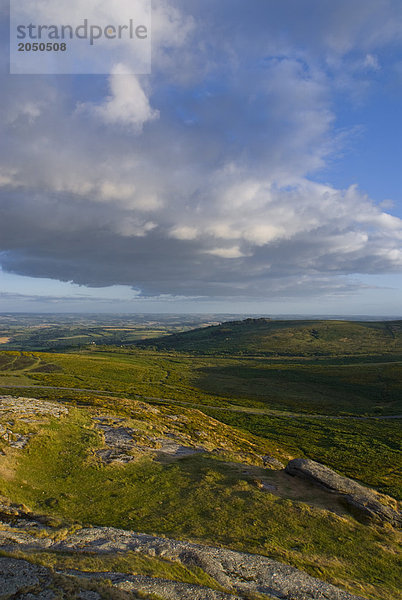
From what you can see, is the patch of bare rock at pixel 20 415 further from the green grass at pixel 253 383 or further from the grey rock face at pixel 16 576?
the green grass at pixel 253 383

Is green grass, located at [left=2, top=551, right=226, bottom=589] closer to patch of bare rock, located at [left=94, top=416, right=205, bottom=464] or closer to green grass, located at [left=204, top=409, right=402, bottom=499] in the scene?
patch of bare rock, located at [left=94, top=416, right=205, bottom=464]

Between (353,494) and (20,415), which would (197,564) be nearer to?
(353,494)

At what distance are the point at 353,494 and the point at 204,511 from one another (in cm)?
1420

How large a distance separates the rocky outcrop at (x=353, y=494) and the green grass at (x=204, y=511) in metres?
1.78

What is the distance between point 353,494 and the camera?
28531mm

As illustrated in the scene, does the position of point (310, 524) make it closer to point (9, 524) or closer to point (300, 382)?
point (9, 524)

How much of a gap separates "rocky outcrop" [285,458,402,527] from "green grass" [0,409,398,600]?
70.0 inches

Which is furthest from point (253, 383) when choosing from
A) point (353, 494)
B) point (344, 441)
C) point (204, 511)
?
point (204, 511)

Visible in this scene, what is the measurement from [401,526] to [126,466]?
24380 mm

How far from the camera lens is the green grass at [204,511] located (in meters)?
20.0

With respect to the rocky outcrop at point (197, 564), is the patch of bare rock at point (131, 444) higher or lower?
lower

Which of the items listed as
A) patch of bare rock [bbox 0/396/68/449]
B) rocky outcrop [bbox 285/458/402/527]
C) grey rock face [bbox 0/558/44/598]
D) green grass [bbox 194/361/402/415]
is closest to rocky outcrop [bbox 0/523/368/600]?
grey rock face [bbox 0/558/44/598]

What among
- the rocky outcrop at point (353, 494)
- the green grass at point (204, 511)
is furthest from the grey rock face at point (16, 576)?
the rocky outcrop at point (353, 494)

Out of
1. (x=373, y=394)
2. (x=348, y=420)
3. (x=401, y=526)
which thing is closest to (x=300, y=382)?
(x=373, y=394)
